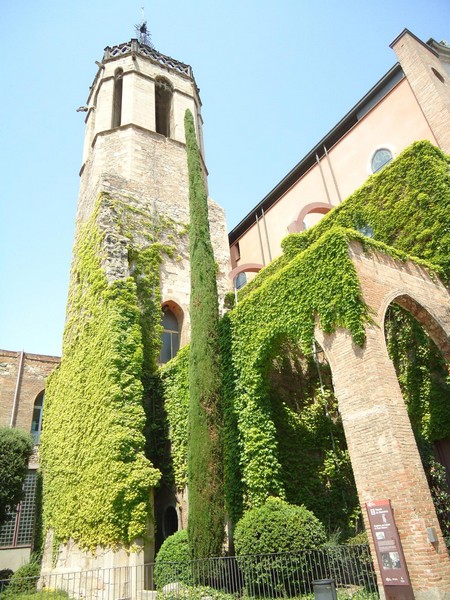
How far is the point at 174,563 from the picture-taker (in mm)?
10219

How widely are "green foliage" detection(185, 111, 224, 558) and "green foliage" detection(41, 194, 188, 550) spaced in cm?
174

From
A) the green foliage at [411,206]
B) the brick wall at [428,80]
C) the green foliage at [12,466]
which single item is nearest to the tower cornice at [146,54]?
the brick wall at [428,80]

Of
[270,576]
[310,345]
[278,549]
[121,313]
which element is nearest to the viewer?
[270,576]

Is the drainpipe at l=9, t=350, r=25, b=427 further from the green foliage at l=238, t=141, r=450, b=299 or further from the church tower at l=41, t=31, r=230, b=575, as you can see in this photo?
the green foliage at l=238, t=141, r=450, b=299

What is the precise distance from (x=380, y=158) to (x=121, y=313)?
11684 millimetres

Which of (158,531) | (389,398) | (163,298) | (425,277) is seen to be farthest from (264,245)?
(389,398)

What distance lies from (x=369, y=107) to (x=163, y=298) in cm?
1175

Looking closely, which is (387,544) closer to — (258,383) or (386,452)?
(386,452)

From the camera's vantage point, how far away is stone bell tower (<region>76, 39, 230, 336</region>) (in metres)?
18.8

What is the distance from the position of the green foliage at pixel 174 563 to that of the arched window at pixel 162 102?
21.0 metres

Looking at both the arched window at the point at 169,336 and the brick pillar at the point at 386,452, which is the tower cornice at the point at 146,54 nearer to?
the arched window at the point at 169,336

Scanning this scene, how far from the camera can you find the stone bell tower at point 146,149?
1875 centimetres

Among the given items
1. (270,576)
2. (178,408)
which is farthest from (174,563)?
(178,408)

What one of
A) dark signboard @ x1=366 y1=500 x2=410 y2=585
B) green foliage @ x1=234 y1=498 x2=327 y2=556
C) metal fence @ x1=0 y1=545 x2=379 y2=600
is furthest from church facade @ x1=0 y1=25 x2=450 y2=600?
green foliage @ x1=234 y1=498 x2=327 y2=556
